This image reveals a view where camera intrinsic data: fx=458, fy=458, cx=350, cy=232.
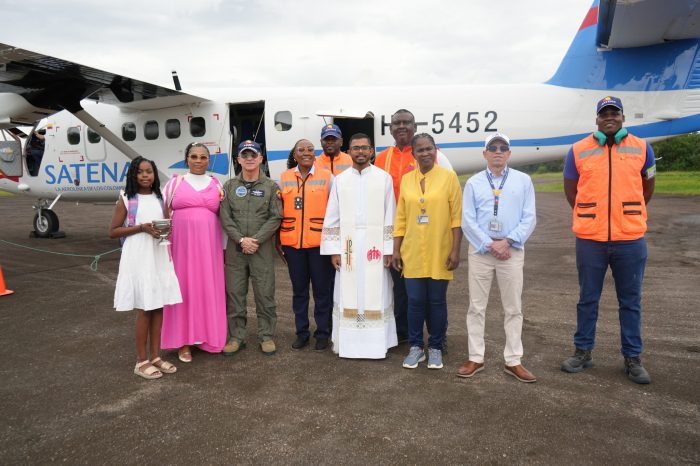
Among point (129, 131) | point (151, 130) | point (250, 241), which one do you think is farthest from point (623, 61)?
point (129, 131)

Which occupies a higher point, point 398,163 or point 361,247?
point 398,163

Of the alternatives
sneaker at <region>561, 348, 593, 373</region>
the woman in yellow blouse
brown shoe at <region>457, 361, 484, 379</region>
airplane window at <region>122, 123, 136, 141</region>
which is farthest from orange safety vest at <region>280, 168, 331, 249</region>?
airplane window at <region>122, 123, 136, 141</region>

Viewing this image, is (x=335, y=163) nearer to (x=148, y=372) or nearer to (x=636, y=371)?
(x=148, y=372)

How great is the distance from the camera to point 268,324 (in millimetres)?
4570

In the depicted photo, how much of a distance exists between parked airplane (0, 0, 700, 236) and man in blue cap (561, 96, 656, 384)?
470 centimetres

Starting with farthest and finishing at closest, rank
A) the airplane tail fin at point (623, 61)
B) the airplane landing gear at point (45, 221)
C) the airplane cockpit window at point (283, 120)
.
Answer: the airplane landing gear at point (45, 221) < the airplane cockpit window at point (283, 120) < the airplane tail fin at point (623, 61)

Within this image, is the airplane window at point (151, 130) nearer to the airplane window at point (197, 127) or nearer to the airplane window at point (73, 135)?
the airplane window at point (197, 127)

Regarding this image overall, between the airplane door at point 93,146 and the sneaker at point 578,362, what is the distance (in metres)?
10.5

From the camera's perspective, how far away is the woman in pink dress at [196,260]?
4.23 metres

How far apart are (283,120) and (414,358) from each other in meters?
6.72

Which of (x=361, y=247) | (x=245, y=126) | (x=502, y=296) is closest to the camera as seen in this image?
(x=502, y=296)

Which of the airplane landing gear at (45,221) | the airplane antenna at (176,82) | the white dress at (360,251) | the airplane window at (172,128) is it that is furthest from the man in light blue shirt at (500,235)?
the airplane landing gear at (45,221)

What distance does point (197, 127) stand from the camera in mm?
9922

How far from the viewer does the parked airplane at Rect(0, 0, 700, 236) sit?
8.26 m
